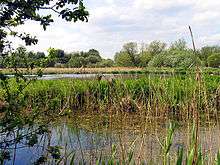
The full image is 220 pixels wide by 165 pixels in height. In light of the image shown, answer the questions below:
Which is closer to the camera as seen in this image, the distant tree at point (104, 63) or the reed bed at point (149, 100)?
the reed bed at point (149, 100)

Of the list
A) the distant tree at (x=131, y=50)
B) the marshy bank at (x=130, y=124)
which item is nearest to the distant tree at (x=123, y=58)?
the distant tree at (x=131, y=50)

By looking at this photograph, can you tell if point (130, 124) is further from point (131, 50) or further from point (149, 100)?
point (131, 50)

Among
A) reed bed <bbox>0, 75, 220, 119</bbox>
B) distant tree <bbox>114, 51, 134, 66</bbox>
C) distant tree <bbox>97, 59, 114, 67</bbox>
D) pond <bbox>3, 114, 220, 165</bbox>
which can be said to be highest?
distant tree <bbox>114, 51, 134, 66</bbox>

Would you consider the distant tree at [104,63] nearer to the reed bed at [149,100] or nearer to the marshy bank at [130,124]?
the reed bed at [149,100]

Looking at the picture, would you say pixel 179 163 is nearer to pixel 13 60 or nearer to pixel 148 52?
pixel 13 60

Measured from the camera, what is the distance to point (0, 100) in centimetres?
278

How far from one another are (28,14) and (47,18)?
13 cm

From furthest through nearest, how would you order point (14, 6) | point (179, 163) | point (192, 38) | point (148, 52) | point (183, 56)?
point (148, 52), point (183, 56), point (14, 6), point (179, 163), point (192, 38)

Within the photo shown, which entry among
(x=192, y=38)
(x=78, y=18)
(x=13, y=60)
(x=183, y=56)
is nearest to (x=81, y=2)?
(x=78, y=18)

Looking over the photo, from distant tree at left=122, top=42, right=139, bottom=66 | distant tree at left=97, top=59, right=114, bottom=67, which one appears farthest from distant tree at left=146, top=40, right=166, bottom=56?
distant tree at left=97, top=59, right=114, bottom=67

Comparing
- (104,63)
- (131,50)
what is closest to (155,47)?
(131,50)

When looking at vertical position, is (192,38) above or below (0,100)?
above

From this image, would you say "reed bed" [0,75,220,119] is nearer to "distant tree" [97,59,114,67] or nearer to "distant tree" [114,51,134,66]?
"distant tree" [97,59,114,67]

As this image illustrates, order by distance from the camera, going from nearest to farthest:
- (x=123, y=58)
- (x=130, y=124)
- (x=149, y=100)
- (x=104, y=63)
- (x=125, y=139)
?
(x=125, y=139) < (x=149, y=100) < (x=130, y=124) < (x=104, y=63) < (x=123, y=58)
